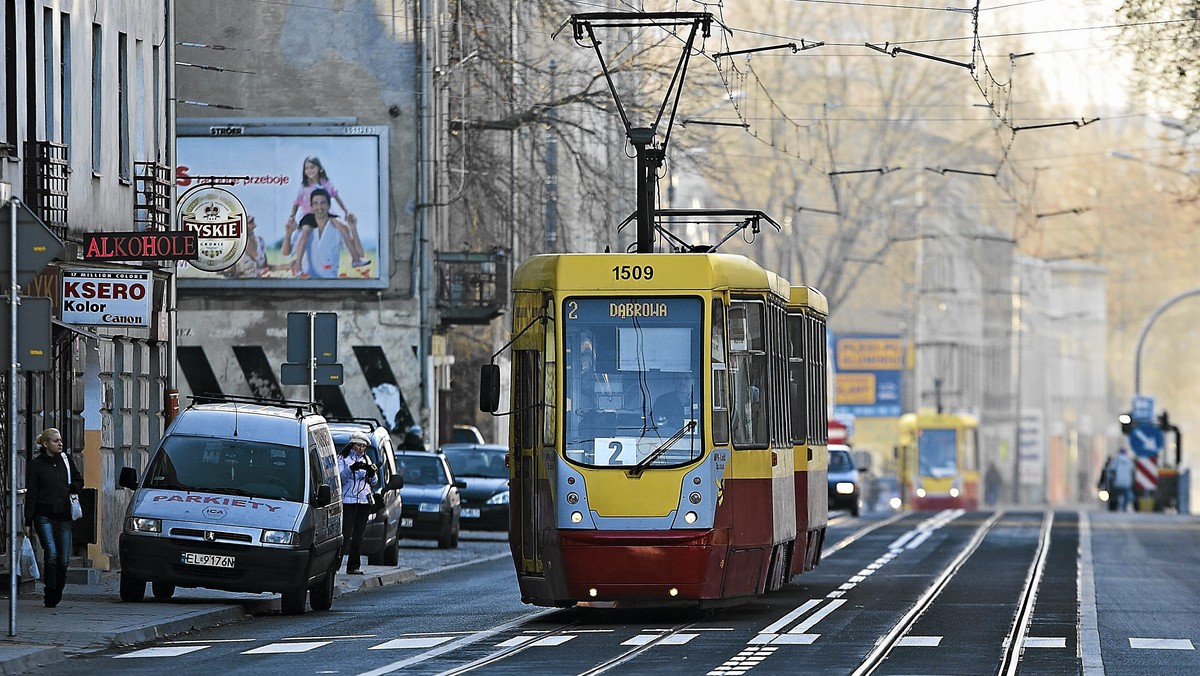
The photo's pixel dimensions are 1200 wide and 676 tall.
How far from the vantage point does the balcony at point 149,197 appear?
30.9 metres

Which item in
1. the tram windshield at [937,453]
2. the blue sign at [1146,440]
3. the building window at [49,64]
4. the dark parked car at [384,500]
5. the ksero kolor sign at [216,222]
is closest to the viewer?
the building window at [49,64]

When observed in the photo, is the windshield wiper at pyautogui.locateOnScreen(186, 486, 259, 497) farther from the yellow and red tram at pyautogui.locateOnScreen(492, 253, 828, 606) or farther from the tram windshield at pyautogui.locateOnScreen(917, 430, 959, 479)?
the tram windshield at pyautogui.locateOnScreen(917, 430, 959, 479)

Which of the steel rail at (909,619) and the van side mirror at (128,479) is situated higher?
the van side mirror at (128,479)

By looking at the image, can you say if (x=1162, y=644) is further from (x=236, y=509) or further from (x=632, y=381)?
(x=236, y=509)

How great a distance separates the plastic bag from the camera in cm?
2414

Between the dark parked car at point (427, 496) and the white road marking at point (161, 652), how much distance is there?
18.5m

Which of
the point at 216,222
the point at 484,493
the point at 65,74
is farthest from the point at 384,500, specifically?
the point at 484,493

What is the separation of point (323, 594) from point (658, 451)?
14.0ft

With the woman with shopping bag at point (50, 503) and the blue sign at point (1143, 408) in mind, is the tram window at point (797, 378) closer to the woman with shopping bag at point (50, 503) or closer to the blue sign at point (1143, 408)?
the woman with shopping bag at point (50, 503)

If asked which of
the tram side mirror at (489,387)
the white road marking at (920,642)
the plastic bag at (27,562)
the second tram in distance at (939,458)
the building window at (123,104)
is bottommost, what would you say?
the second tram in distance at (939,458)

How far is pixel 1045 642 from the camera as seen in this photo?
18766 mm

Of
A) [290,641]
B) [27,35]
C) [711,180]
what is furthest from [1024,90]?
[290,641]

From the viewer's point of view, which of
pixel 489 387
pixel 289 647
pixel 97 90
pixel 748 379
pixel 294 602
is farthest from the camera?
pixel 97 90

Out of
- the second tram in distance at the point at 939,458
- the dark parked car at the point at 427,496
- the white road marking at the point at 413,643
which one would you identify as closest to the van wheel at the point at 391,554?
the dark parked car at the point at 427,496
